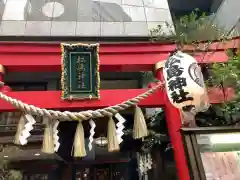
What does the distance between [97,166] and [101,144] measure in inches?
50.6

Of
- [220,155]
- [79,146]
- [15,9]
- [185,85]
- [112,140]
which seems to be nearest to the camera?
[220,155]

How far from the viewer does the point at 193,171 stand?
118 inches

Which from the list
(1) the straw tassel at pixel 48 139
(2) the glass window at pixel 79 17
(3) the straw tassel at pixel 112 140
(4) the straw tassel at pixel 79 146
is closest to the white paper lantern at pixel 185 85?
(3) the straw tassel at pixel 112 140

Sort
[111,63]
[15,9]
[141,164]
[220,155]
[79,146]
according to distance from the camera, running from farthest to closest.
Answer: [141,164] < [15,9] < [111,63] < [79,146] < [220,155]

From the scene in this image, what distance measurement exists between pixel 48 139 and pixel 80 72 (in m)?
1.34

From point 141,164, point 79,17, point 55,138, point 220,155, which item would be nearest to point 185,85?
point 220,155

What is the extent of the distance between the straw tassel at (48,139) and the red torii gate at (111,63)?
0.40 meters

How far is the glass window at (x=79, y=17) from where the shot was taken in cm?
554

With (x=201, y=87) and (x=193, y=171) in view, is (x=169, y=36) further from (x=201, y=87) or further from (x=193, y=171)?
(x=193, y=171)

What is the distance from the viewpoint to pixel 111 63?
505 centimetres

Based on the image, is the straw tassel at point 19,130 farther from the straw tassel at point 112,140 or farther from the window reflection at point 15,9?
the window reflection at point 15,9

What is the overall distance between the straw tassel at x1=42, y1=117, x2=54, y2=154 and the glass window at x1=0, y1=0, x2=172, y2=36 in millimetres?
2168

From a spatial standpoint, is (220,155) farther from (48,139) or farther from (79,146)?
(48,139)

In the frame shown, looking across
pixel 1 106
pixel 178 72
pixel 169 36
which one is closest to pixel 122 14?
pixel 169 36
